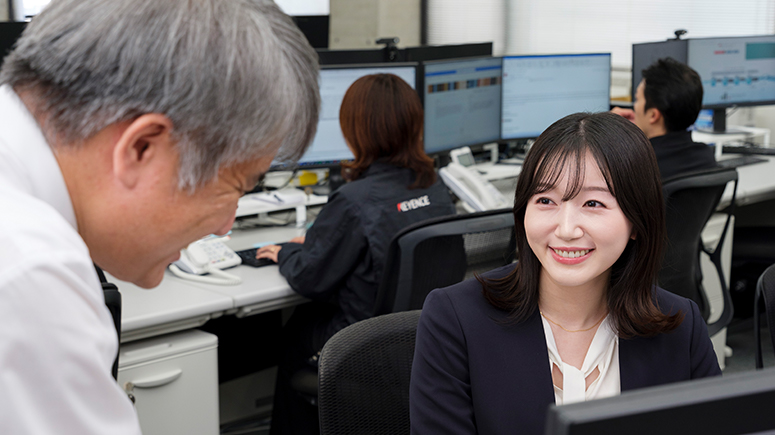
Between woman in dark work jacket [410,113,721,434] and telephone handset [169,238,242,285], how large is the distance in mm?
1002

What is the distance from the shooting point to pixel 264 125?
1.86 feet

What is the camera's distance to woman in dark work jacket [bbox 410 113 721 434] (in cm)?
114

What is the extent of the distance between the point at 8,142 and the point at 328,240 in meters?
1.52

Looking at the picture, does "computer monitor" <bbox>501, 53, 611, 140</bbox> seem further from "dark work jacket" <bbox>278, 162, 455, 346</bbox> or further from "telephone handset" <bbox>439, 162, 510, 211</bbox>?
"dark work jacket" <bbox>278, 162, 455, 346</bbox>

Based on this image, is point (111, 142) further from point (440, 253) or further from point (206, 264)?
point (206, 264)

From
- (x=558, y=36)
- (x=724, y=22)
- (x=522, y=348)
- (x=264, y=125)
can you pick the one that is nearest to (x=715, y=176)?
(x=522, y=348)

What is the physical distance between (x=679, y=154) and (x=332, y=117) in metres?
1.25

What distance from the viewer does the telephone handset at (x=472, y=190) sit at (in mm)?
2629

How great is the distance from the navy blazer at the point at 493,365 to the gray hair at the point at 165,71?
0.67 metres

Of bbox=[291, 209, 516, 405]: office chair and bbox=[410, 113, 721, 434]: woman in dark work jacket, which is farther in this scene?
bbox=[291, 209, 516, 405]: office chair

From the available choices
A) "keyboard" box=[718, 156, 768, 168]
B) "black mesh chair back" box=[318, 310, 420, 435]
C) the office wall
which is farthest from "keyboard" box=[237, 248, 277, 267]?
the office wall

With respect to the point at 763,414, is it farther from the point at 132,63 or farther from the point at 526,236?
the point at 526,236

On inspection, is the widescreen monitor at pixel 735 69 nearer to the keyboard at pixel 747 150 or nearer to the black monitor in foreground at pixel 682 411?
the keyboard at pixel 747 150

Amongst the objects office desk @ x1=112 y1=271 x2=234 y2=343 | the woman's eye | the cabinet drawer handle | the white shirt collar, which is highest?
the white shirt collar
